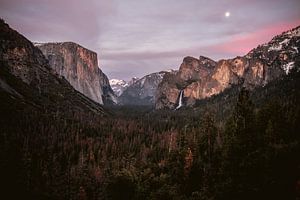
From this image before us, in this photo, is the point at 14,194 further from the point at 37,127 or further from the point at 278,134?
the point at 37,127

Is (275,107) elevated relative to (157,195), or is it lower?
elevated

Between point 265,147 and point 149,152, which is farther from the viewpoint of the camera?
point 149,152

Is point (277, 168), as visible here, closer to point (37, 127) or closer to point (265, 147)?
point (265, 147)

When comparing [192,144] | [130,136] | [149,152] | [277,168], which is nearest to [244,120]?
[277,168]

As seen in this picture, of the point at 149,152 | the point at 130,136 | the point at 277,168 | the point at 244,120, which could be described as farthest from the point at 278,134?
the point at 130,136

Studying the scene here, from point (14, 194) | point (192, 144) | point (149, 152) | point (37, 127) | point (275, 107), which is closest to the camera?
point (14, 194)

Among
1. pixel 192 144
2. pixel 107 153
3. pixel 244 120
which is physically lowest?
pixel 107 153

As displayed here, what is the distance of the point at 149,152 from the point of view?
149m

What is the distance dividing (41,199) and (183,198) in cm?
2315

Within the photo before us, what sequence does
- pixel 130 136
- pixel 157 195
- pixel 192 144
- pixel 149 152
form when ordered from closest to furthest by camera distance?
pixel 157 195, pixel 192 144, pixel 149 152, pixel 130 136

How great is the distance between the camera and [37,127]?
17912 centimetres

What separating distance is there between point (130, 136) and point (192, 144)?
345ft

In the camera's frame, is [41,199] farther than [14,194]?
Yes

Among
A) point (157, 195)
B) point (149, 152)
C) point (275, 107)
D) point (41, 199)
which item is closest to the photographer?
point (41, 199)
